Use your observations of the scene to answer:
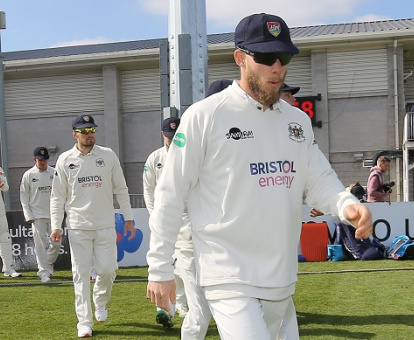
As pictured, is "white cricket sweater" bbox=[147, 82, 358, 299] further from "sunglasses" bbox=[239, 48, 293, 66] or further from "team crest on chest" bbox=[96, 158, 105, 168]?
"team crest on chest" bbox=[96, 158, 105, 168]

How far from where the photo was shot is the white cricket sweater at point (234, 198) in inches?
126

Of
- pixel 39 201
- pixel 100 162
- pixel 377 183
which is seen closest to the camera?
pixel 100 162

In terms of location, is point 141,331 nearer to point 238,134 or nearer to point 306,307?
point 306,307

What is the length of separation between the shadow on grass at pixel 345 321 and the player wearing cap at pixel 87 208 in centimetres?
229

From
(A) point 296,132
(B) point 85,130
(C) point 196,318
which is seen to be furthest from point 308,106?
(A) point 296,132

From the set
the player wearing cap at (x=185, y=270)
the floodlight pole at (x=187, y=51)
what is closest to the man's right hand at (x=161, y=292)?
the player wearing cap at (x=185, y=270)

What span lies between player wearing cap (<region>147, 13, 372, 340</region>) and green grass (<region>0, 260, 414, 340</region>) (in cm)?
361

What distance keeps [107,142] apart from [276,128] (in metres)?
23.9

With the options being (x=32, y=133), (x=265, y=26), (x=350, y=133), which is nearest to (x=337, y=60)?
(x=350, y=133)

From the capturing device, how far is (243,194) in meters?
3.21

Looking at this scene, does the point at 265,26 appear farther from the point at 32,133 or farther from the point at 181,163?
the point at 32,133

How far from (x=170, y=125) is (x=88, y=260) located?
188 centimetres

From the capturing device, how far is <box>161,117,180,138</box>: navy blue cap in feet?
21.2

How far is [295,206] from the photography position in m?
3.34
